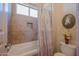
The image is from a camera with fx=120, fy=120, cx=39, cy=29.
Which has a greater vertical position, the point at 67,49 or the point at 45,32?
the point at 45,32

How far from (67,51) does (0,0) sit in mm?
976

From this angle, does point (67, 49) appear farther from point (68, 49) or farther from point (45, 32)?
point (45, 32)

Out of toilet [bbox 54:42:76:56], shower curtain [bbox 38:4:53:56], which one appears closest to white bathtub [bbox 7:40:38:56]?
shower curtain [bbox 38:4:53:56]

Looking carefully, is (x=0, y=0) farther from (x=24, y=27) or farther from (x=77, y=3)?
(x=77, y=3)

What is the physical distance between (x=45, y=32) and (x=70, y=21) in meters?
0.32

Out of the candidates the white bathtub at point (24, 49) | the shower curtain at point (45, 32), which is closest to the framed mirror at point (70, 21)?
the shower curtain at point (45, 32)

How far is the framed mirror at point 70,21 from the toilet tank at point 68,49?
0.21 meters

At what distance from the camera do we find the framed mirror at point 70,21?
1404 mm

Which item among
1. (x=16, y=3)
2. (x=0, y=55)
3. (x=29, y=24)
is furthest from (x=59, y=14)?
(x=0, y=55)

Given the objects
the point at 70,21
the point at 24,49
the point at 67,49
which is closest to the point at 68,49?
the point at 67,49

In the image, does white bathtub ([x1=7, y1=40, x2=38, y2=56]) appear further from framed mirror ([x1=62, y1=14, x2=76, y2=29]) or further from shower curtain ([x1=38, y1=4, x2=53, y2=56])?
framed mirror ([x1=62, y1=14, x2=76, y2=29])

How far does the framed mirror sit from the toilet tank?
0.21 m

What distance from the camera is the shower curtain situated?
141 cm

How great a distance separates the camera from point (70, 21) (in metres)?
1.42
